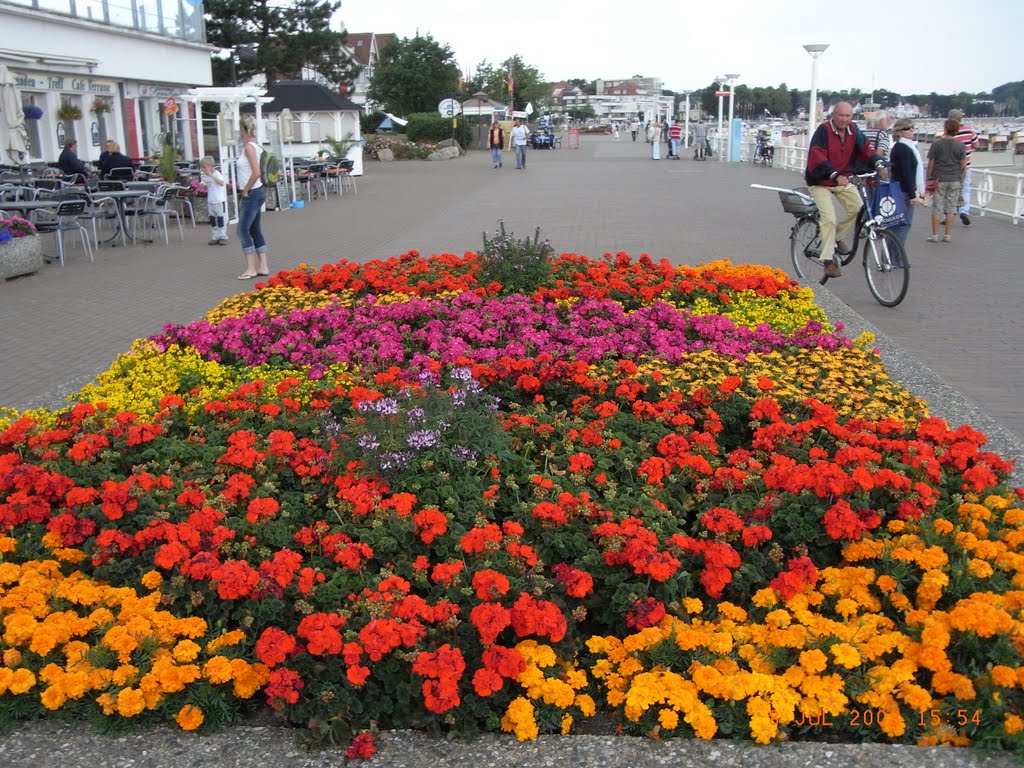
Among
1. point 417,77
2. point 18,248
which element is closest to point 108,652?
point 18,248

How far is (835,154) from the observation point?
31.0 feet

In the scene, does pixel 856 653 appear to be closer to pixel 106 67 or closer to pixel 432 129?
pixel 106 67

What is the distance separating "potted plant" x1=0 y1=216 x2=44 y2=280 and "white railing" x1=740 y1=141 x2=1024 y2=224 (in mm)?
15071

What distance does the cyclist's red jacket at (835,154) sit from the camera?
9336 mm

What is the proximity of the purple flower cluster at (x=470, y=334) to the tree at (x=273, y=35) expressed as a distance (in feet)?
141

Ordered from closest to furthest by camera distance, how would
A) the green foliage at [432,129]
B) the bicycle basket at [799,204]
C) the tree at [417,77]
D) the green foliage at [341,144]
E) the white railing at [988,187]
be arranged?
the bicycle basket at [799,204], the white railing at [988,187], the green foliage at [341,144], the green foliage at [432,129], the tree at [417,77]

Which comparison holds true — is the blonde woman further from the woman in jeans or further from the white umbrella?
the woman in jeans

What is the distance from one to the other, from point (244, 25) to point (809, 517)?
50.0 m

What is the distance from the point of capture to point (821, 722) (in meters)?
2.77

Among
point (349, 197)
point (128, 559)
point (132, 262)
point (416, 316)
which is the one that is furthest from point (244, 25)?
point (128, 559)

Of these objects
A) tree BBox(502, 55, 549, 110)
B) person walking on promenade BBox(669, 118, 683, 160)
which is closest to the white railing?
person walking on promenade BBox(669, 118, 683, 160)

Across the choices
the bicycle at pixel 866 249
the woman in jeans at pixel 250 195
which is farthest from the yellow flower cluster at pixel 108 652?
the woman in jeans at pixel 250 195

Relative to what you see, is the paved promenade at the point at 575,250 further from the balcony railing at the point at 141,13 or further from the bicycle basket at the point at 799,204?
the balcony railing at the point at 141,13

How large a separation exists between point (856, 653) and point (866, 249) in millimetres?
7451
